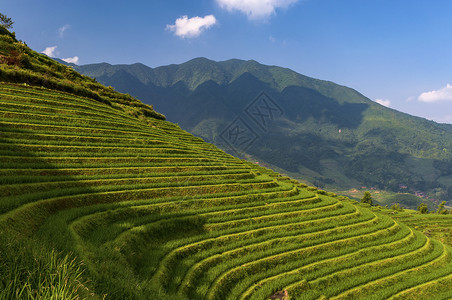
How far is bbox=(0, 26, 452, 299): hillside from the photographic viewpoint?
1269 centimetres

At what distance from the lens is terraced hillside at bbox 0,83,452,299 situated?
12.8m

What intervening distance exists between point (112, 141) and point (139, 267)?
14778 mm

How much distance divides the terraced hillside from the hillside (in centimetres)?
8

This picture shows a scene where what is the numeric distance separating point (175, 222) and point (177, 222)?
0.15 metres

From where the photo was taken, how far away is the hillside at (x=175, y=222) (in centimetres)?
1269

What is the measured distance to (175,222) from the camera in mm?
17297

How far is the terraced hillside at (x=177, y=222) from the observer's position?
12.8 meters

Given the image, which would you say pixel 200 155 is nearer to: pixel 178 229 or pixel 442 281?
pixel 178 229

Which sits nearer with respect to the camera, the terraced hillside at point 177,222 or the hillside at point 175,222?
the hillside at point 175,222

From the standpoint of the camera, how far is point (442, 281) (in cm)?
2027

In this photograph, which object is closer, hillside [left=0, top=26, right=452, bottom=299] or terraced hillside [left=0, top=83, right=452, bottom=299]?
hillside [left=0, top=26, right=452, bottom=299]

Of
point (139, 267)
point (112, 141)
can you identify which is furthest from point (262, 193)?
point (112, 141)

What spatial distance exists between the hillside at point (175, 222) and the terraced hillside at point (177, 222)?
0.27 feet

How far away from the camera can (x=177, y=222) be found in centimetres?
1736
